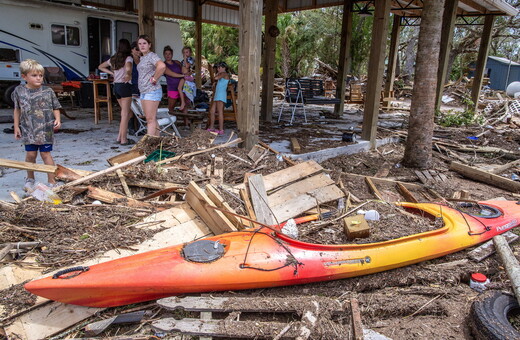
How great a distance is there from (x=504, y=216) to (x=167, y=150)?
15.1ft

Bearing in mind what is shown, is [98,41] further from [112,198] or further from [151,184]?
[112,198]

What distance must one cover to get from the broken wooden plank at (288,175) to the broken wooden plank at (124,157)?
1.77 metres

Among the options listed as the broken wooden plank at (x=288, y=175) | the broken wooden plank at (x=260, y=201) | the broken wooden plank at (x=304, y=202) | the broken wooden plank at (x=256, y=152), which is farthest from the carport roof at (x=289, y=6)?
the broken wooden plank at (x=260, y=201)

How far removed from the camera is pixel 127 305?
3.00 meters

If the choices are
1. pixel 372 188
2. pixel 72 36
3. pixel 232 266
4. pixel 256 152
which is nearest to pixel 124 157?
pixel 256 152

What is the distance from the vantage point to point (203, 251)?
3.21 m

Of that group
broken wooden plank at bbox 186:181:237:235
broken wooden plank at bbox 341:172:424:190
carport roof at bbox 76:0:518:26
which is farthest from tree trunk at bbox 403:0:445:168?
carport roof at bbox 76:0:518:26

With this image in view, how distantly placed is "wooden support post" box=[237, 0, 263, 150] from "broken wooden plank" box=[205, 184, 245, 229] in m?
2.27

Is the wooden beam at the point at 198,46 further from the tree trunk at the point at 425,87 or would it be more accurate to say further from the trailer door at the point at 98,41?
the tree trunk at the point at 425,87

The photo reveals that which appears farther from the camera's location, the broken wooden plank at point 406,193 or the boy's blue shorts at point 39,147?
the broken wooden plank at point 406,193

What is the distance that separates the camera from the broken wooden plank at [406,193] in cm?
576

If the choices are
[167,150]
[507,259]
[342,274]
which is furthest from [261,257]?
[167,150]

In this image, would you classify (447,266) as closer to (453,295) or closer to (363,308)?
(453,295)

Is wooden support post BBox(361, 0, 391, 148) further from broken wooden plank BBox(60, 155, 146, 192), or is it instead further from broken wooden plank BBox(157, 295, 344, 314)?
broken wooden plank BBox(157, 295, 344, 314)
